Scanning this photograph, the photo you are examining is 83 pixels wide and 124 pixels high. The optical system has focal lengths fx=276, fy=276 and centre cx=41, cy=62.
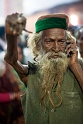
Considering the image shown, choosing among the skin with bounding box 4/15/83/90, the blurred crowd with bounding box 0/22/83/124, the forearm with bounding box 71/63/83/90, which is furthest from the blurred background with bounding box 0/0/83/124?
the forearm with bounding box 71/63/83/90

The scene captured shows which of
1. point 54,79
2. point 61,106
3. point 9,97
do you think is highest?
point 54,79

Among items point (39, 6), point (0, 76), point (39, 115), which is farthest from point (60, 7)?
Answer: point (39, 115)

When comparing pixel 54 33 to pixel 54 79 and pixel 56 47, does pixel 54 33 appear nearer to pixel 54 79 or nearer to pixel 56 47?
pixel 56 47

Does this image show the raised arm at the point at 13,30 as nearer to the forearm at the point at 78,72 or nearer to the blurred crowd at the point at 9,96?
the forearm at the point at 78,72

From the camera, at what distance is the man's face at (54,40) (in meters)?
2.80

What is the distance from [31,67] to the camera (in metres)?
2.92

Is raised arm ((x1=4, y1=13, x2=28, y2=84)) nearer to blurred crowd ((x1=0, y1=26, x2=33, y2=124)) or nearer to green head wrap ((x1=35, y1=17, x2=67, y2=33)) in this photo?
green head wrap ((x1=35, y1=17, x2=67, y2=33))

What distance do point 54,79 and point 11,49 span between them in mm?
599

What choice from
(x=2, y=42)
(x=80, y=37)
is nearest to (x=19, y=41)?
(x=2, y=42)

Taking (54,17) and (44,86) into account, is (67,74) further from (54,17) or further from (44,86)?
(54,17)

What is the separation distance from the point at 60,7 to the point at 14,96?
9.17 ft

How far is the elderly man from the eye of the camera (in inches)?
108

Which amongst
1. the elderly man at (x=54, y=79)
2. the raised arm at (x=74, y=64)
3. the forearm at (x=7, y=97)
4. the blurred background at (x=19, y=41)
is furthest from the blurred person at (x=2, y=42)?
the raised arm at (x=74, y=64)

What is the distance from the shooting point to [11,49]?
2494 mm
